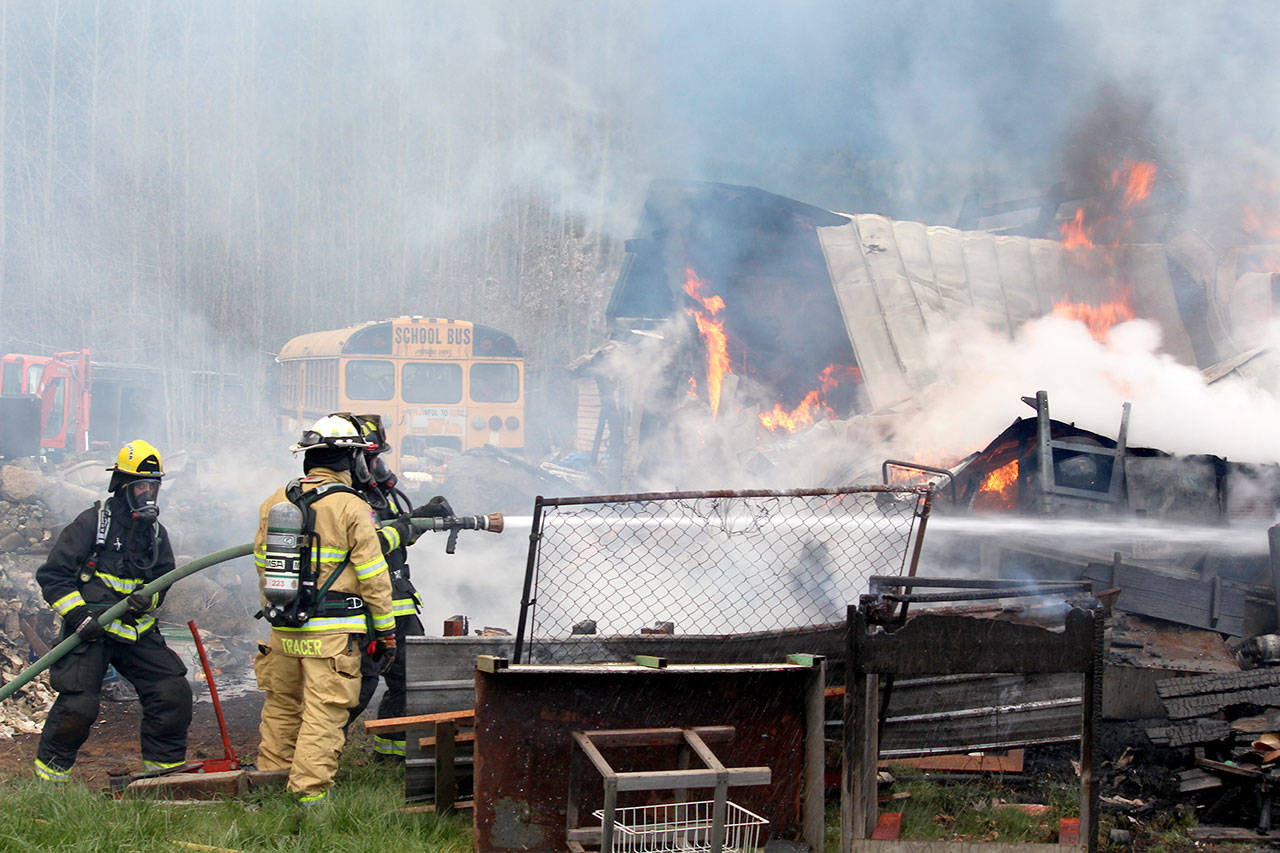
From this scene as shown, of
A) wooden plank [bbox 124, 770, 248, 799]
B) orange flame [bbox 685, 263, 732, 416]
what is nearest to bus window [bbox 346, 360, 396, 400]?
orange flame [bbox 685, 263, 732, 416]

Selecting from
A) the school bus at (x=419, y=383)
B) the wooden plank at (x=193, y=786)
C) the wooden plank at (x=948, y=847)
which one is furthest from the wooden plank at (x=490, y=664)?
the school bus at (x=419, y=383)

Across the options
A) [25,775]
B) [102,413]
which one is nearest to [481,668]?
[25,775]

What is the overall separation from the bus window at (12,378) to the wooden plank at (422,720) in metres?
17.2

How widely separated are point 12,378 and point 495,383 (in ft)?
31.9

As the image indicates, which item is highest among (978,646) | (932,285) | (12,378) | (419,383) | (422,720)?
(932,285)

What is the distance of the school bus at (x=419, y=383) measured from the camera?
14680 mm

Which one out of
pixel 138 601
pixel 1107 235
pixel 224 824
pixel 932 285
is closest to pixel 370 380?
pixel 932 285

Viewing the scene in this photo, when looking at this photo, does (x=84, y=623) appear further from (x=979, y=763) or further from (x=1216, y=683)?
(x=1216, y=683)

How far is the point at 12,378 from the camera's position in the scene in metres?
18.0

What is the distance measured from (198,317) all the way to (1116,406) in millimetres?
39963

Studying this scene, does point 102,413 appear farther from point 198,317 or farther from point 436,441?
point 198,317

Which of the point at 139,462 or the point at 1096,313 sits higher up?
the point at 1096,313

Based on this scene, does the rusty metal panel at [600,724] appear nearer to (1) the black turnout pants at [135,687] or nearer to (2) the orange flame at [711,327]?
(1) the black turnout pants at [135,687]

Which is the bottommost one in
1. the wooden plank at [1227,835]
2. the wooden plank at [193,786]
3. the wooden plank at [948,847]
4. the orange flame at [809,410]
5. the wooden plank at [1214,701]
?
the wooden plank at [1227,835]
